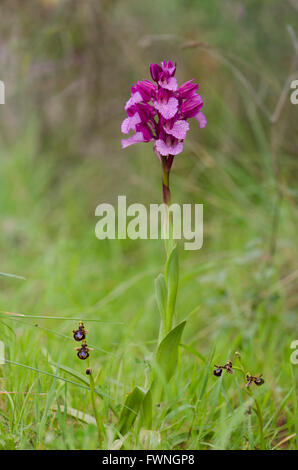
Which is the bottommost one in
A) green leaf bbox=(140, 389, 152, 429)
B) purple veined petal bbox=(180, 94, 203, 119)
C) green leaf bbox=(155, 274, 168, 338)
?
green leaf bbox=(140, 389, 152, 429)

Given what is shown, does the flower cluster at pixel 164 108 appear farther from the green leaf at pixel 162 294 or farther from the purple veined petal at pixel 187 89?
the green leaf at pixel 162 294

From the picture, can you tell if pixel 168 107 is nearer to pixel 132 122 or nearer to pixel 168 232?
pixel 132 122

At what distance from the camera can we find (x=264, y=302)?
205 cm

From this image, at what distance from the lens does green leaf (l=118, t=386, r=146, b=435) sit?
1160 millimetres

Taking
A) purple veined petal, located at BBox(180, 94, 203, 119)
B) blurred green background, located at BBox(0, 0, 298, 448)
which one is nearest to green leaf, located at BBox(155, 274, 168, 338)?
purple veined petal, located at BBox(180, 94, 203, 119)

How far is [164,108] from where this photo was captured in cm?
113

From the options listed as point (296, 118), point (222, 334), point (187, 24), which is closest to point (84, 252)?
point (222, 334)

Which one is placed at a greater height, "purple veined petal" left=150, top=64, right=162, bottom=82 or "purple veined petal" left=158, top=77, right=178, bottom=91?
"purple veined petal" left=150, top=64, right=162, bottom=82

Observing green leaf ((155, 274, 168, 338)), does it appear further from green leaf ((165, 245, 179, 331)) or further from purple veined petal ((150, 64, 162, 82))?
purple veined petal ((150, 64, 162, 82))

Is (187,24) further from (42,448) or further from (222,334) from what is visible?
(42,448)

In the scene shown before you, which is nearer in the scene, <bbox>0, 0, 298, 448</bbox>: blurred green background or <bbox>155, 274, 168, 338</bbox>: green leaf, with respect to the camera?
<bbox>155, 274, 168, 338</bbox>: green leaf

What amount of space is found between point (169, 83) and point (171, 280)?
447 mm

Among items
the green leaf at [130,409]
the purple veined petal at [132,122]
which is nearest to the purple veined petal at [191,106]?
the purple veined petal at [132,122]

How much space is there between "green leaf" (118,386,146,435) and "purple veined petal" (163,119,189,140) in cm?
58
